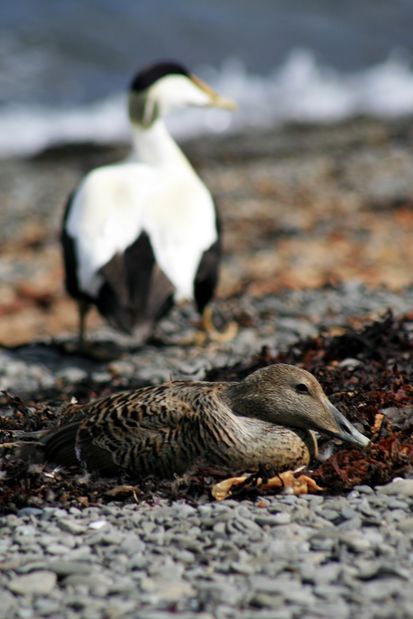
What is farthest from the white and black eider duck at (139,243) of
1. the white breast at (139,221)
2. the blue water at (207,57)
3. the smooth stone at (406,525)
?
the blue water at (207,57)

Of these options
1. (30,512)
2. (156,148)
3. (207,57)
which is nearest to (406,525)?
(30,512)

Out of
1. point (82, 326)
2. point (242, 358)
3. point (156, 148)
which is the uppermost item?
point (156, 148)

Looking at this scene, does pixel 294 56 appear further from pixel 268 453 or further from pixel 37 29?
pixel 268 453

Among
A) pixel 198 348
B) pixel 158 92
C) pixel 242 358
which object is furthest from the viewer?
pixel 158 92

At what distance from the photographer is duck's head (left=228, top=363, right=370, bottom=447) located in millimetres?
3330

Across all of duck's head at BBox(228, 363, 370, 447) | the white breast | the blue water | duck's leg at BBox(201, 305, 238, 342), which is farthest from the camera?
the blue water

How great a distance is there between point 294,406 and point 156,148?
3.81 meters

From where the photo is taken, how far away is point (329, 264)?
320 inches

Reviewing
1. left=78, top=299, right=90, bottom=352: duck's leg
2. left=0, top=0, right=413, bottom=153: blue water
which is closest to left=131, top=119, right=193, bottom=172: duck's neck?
left=78, top=299, right=90, bottom=352: duck's leg

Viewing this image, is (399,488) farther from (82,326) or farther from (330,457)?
(82,326)

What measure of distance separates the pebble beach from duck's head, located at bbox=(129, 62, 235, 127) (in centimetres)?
131

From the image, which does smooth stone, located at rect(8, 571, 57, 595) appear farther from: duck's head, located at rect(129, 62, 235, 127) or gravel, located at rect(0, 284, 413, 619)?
duck's head, located at rect(129, 62, 235, 127)

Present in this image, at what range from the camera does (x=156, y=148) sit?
22.5 feet

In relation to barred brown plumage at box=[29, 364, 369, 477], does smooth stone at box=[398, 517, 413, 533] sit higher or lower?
lower
